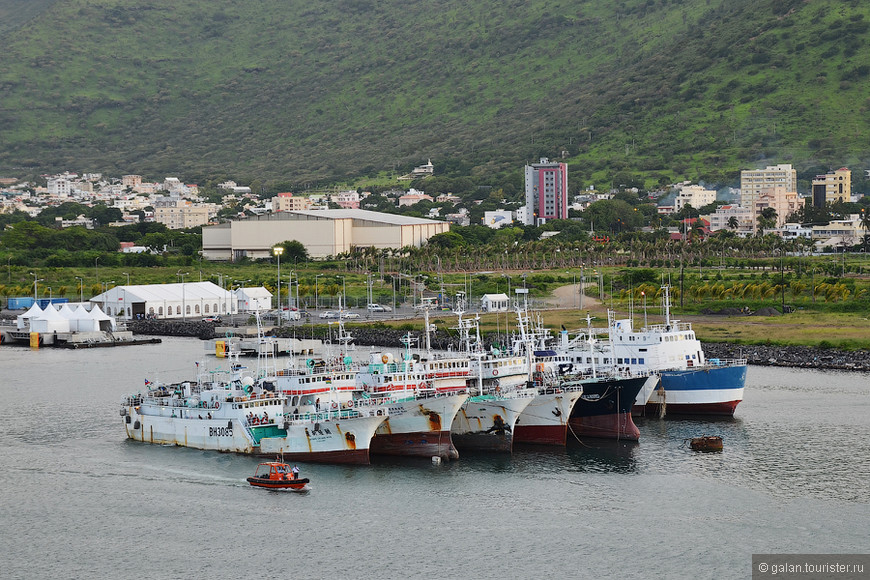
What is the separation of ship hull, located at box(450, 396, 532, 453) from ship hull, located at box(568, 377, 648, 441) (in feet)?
15.0

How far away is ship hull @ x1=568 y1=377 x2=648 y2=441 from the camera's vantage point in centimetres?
6681

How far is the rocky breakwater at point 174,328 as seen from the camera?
12938 cm

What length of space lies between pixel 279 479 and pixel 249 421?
7238 mm

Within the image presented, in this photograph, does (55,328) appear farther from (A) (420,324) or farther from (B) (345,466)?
(B) (345,466)

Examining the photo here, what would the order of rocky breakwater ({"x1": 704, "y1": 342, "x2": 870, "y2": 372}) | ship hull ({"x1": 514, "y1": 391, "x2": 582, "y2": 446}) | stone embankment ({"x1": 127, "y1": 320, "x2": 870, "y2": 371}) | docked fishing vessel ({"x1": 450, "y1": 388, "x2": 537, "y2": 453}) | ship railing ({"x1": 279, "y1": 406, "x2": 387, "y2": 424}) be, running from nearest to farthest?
ship railing ({"x1": 279, "y1": 406, "x2": 387, "y2": 424})
docked fishing vessel ({"x1": 450, "y1": 388, "x2": 537, "y2": 453})
ship hull ({"x1": 514, "y1": 391, "x2": 582, "y2": 446})
rocky breakwater ({"x1": 704, "y1": 342, "x2": 870, "y2": 372})
stone embankment ({"x1": 127, "y1": 320, "x2": 870, "y2": 371})

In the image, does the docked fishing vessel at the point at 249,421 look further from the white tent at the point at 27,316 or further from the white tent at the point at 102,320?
the white tent at the point at 27,316

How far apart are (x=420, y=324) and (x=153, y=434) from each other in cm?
5768

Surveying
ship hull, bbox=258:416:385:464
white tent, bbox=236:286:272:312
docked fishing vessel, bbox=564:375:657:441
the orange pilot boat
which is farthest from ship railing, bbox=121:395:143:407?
white tent, bbox=236:286:272:312

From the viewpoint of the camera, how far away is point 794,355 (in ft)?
322

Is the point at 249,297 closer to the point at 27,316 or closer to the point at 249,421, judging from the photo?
the point at 27,316

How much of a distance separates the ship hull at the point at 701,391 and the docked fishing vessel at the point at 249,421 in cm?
2146

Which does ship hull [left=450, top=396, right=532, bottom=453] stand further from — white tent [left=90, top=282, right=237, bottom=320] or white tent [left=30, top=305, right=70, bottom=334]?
white tent [left=90, top=282, right=237, bottom=320]

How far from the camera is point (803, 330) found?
10919 cm

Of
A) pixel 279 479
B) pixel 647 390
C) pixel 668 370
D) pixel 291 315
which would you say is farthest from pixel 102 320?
pixel 279 479
